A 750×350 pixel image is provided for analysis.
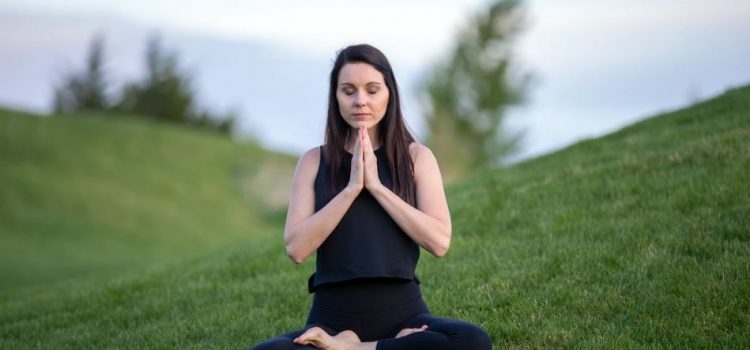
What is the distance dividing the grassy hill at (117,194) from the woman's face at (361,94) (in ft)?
60.2

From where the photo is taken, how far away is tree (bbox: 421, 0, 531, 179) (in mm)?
53094

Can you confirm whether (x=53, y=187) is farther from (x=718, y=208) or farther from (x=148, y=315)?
(x=718, y=208)

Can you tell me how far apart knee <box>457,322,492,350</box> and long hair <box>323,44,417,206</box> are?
87 centimetres

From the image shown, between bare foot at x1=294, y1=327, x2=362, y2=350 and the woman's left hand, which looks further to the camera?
the woman's left hand

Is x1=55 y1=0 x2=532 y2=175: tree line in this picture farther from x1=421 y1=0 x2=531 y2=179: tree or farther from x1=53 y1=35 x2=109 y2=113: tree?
x1=53 y1=35 x2=109 y2=113: tree

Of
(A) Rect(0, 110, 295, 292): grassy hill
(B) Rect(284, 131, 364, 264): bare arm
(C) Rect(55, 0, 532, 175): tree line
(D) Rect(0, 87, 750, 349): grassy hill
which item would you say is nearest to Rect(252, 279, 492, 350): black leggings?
(B) Rect(284, 131, 364, 264): bare arm

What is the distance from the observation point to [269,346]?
4438 mm

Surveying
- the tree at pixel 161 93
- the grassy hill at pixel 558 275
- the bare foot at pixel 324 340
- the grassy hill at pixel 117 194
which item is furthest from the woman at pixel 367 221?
the tree at pixel 161 93

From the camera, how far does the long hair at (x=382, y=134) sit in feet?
15.9

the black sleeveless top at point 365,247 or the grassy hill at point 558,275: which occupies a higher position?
the black sleeveless top at point 365,247

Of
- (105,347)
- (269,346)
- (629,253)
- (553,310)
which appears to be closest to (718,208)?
(629,253)

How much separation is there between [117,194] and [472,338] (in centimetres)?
3186

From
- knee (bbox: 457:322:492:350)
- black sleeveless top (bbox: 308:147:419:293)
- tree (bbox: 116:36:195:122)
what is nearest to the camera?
knee (bbox: 457:322:492:350)

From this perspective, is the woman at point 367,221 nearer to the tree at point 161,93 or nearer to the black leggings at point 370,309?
the black leggings at point 370,309
